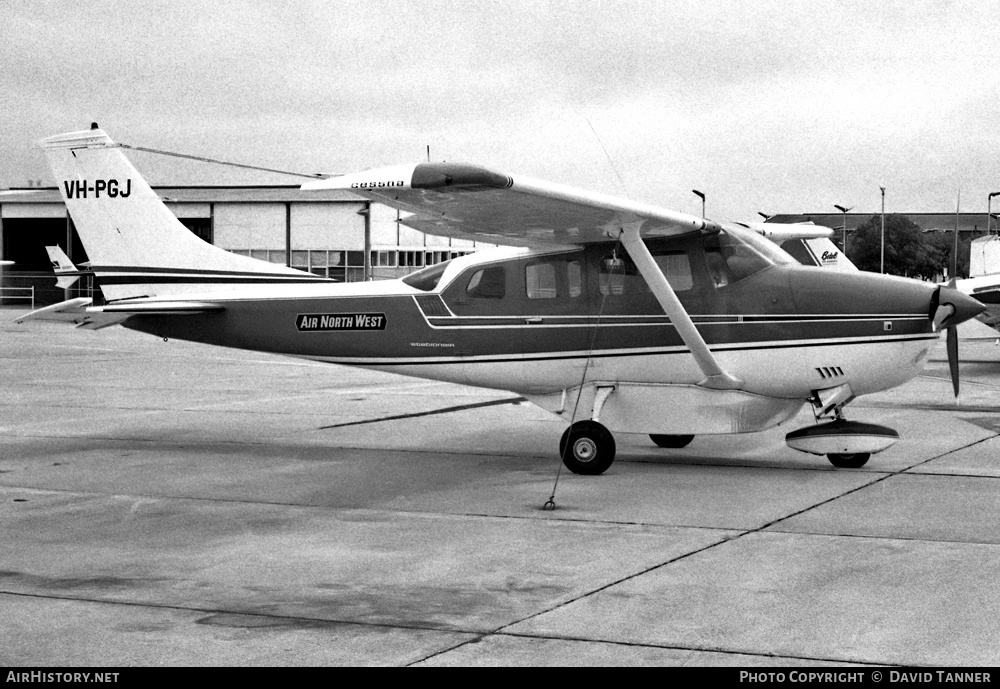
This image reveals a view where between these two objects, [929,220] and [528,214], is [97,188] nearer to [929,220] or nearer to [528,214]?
[528,214]

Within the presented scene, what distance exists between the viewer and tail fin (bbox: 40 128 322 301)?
12.6 meters

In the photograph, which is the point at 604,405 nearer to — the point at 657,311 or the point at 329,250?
the point at 657,311

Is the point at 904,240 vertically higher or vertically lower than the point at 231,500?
higher

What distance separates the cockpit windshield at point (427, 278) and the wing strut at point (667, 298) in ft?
7.39

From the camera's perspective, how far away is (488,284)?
1161cm

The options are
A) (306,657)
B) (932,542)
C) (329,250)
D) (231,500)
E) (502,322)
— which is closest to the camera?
(306,657)

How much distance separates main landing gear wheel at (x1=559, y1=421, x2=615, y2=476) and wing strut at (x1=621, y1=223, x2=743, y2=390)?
3.66ft

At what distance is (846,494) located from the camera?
30.3 ft

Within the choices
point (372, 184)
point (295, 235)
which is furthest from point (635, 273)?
point (295, 235)

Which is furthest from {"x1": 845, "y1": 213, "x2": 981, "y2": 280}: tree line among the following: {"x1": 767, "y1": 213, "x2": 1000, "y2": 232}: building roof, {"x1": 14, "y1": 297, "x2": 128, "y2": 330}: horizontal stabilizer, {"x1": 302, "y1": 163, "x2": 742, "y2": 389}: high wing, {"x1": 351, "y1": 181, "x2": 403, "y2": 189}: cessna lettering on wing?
{"x1": 351, "y1": 181, "x2": 403, "y2": 189}: cessna lettering on wing

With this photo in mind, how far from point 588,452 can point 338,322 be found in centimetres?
319

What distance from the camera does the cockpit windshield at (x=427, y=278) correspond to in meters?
11.8
